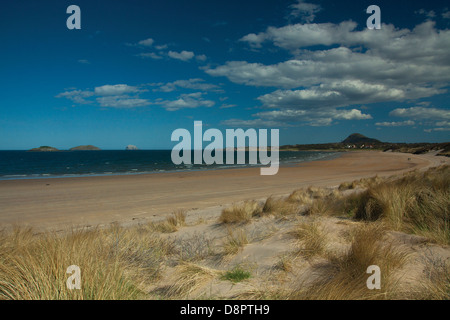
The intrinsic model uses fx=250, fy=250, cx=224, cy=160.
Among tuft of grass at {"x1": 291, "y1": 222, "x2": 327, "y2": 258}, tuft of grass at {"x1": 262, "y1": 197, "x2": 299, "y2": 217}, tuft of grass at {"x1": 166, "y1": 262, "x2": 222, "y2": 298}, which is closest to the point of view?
tuft of grass at {"x1": 166, "y1": 262, "x2": 222, "y2": 298}

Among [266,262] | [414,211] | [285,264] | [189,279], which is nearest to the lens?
[189,279]

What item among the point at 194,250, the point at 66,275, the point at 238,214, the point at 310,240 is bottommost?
the point at 194,250

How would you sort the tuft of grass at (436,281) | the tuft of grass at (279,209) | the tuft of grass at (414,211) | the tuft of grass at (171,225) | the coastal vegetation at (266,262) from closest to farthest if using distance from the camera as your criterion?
the tuft of grass at (436,281), the coastal vegetation at (266,262), the tuft of grass at (414,211), the tuft of grass at (171,225), the tuft of grass at (279,209)

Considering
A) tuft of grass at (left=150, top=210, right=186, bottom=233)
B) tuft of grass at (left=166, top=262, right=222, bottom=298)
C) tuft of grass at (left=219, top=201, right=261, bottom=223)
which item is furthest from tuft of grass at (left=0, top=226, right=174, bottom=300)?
tuft of grass at (left=219, top=201, right=261, bottom=223)

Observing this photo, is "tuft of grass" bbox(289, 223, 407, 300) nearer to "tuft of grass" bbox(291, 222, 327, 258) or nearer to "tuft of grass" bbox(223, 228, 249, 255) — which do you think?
"tuft of grass" bbox(291, 222, 327, 258)

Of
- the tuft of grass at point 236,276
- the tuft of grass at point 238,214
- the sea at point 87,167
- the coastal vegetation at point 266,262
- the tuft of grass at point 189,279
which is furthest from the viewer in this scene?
the sea at point 87,167

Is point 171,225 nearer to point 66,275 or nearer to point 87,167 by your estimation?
point 66,275

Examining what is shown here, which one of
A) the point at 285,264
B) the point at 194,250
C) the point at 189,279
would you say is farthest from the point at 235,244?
the point at 189,279

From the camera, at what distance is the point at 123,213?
11531mm

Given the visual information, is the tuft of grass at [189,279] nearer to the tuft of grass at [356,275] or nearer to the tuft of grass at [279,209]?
the tuft of grass at [356,275]

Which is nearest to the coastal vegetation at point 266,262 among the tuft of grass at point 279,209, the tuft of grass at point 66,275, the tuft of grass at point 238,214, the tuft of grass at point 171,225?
the tuft of grass at point 66,275

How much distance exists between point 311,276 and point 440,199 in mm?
4216

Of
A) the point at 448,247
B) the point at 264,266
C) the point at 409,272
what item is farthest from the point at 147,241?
the point at 448,247
